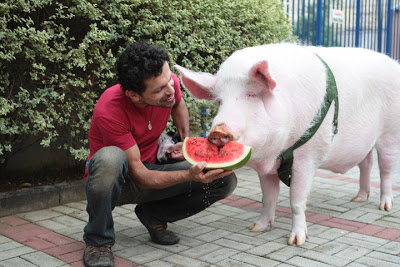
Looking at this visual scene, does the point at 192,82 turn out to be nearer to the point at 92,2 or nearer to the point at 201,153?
the point at 201,153

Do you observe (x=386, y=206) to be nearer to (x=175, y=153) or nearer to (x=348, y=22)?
(x=175, y=153)

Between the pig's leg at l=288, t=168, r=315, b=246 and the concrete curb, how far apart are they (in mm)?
2418

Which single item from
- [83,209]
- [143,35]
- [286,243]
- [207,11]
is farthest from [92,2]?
[286,243]

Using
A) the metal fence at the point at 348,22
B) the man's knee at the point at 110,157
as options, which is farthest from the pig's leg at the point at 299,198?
the metal fence at the point at 348,22

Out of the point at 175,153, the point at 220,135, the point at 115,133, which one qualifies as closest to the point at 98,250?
the point at 115,133

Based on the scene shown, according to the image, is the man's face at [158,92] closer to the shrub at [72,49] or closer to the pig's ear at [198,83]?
the pig's ear at [198,83]

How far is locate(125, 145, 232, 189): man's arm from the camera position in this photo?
2.75 m

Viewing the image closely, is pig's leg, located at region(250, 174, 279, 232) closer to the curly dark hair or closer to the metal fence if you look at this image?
the curly dark hair

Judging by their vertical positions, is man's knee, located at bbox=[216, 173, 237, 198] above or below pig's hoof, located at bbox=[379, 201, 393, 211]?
above

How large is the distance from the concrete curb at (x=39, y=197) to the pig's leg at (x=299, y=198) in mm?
2418

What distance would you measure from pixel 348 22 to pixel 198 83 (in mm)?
8834

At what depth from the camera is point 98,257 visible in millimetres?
3152

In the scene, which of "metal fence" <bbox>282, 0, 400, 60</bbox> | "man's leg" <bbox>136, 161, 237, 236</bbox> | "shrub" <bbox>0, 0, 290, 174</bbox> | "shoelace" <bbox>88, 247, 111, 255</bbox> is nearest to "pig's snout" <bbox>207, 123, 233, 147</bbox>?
"man's leg" <bbox>136, 161, 237, 236</bbox>

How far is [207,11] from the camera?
17.9ft
